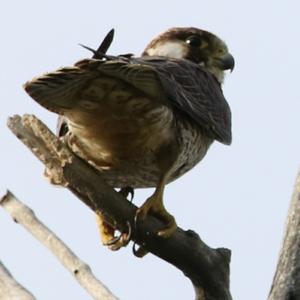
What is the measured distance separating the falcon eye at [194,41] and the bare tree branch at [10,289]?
307cm

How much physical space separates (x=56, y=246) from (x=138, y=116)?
1031 millimetres

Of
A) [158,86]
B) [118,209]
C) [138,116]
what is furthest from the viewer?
[138,116]

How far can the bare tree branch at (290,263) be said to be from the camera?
3.37 m

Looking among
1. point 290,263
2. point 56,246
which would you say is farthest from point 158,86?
point 290,263

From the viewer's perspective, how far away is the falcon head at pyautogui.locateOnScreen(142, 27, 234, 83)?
6.07m

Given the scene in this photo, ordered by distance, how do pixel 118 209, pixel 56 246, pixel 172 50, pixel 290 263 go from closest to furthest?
1. pixel 290 263
2. pixel 56 246
3. pixel 118 209
4. pixel 172 50

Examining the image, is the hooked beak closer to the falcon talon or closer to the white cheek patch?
the white cheek patch

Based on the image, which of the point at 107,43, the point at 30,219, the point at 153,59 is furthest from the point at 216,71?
the point at 30,219

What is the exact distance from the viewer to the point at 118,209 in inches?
158

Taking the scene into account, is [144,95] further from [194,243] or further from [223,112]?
[223,112]

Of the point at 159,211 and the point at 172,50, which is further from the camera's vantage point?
the point at 172,50

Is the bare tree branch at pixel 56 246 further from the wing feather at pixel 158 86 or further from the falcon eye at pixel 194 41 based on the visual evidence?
the falcon eye at pixel 194 41

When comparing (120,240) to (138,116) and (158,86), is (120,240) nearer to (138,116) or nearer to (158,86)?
(138,116)

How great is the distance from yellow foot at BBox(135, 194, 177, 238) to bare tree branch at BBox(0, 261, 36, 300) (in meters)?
0.93
